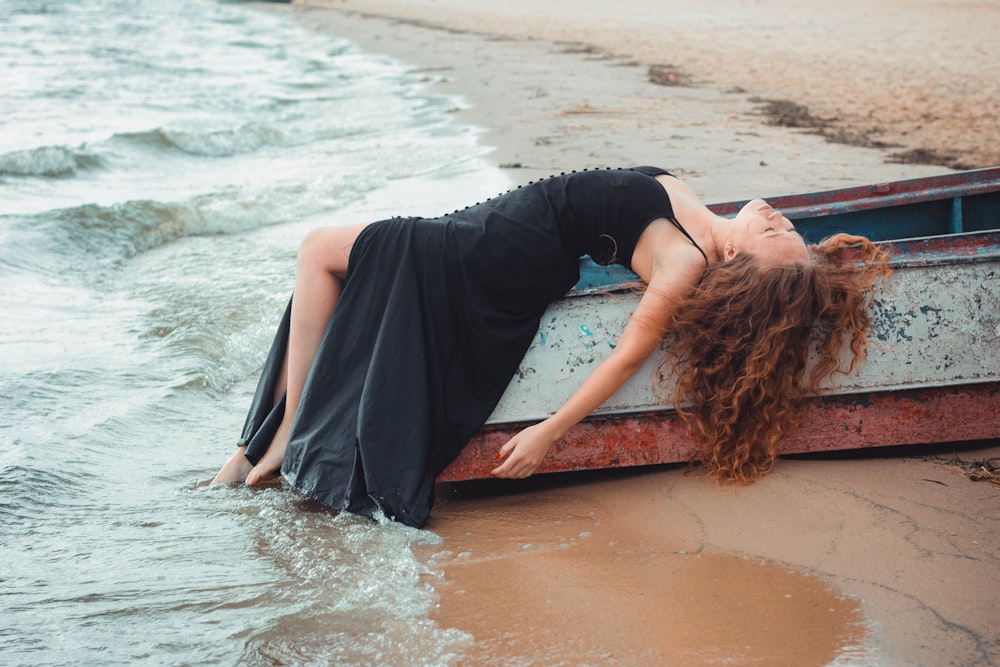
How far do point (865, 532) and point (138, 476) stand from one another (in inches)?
103

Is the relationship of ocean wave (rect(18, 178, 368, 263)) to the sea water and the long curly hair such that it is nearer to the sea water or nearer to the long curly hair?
the sea water

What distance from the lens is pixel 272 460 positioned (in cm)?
331

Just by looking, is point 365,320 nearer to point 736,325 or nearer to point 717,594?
point 736,325

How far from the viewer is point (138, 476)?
3.63 metres

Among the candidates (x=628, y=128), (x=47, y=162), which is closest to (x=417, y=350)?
(x=628, y=128)

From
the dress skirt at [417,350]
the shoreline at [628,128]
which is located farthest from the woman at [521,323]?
the shoreline at [628,128]

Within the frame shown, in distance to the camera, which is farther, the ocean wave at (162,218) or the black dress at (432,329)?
the ocean wave at (162,218)

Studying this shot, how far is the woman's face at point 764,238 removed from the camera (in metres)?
2.93

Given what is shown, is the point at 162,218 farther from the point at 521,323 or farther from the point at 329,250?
the point at 521,323

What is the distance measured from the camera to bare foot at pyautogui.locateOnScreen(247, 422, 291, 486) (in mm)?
3307

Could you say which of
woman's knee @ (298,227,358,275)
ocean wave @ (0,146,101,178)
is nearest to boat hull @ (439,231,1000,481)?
woman's knee @ (298,227,358,275)

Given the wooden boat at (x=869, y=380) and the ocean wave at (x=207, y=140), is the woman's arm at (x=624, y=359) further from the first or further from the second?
the ocean wave at (x=207, y=140)

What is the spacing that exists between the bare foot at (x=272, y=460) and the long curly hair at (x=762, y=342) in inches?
53.8

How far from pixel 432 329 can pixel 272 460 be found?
770 millimetres
